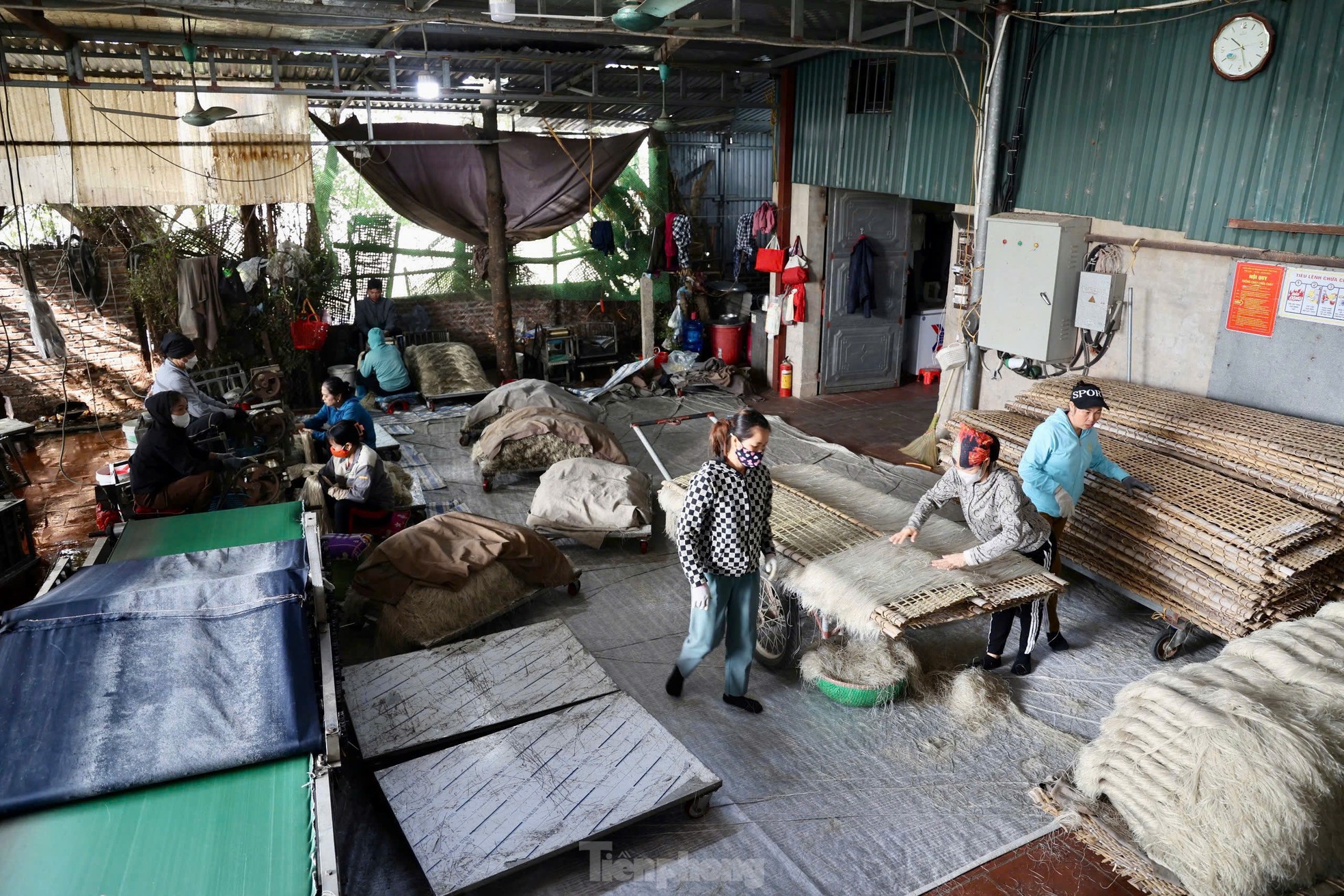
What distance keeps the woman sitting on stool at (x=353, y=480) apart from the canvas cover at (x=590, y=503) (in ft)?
3.94

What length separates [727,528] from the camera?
468 centimetres

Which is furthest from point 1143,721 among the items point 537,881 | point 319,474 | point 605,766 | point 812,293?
point 812,293

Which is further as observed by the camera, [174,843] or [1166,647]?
[1166,647]

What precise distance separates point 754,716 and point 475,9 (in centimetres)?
665

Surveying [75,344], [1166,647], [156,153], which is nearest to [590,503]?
[1166,647]

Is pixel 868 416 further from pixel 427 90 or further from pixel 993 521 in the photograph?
pixel 427 90

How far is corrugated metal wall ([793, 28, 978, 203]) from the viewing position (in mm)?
8695

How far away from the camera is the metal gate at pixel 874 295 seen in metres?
11.7

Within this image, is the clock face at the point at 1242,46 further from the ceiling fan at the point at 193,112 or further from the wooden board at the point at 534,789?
the ceiling fan at the point at 193,112

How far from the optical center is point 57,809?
340cm

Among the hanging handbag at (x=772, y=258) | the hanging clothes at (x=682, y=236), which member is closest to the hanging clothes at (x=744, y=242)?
the hanging clothes at (x=682, y=236)

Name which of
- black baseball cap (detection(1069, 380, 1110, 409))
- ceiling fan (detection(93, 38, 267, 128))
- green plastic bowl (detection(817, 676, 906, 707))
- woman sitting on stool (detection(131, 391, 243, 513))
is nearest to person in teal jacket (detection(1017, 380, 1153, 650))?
black baseball cap (detection(1069, 380, 1110, 409))

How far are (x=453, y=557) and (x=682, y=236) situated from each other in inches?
322

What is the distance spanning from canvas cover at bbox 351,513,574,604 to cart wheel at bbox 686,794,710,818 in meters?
2.29
